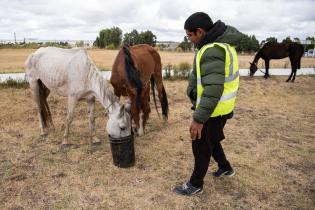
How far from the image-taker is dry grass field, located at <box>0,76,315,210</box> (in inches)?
122

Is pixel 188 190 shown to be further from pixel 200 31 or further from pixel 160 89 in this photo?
pixel 160 89

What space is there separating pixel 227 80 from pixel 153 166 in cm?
180

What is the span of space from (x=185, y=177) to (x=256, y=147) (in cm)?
157

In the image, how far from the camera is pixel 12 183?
11.2ft

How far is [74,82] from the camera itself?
4176 mm

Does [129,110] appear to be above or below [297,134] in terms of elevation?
above

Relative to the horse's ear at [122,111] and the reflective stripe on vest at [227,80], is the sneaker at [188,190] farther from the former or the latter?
the horse's ear at [122,111]

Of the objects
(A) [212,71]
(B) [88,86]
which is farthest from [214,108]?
(B) [88,86]

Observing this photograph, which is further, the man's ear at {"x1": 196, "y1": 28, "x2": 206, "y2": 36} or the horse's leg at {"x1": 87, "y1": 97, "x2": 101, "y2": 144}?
the horse's leg at {"x1": 87, "y1": 97, "x2": 101, "y2": 144}

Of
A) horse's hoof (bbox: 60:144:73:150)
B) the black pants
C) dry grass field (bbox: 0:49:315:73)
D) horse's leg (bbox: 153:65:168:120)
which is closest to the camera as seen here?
the black pants

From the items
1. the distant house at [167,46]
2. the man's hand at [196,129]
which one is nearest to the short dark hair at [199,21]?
the man's hand at [196,129]

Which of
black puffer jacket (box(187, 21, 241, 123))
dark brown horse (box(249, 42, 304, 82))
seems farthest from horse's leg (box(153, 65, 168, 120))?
dark brown horse (box(249, 42, 304, 82))

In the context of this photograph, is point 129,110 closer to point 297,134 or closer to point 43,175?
point 43,175

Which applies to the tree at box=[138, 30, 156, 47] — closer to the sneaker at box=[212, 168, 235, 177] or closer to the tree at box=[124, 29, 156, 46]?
the tree at box=[124, 29, 156, 46]
